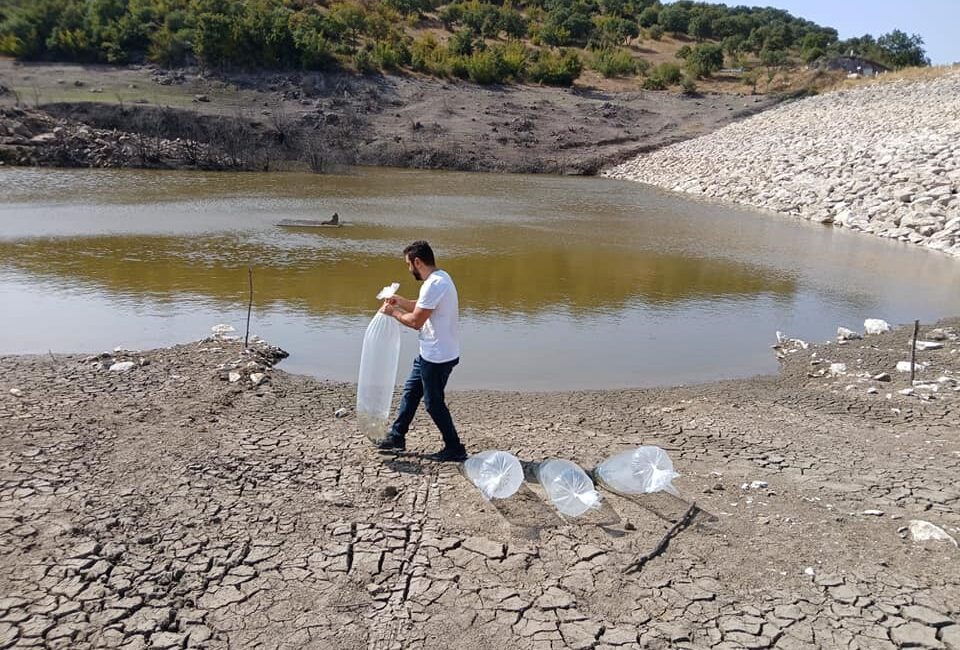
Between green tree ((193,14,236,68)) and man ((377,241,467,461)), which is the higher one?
green tree ((193,14,236,68))

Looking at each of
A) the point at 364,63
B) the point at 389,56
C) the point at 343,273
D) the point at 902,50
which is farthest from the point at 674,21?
the point at 343,273

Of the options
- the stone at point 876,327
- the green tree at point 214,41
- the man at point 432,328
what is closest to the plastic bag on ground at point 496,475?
the man at point 432,328

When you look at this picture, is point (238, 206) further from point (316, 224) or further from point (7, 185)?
point (7, 185)

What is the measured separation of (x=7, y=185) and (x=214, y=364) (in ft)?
66.4

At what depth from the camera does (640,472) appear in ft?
Result: 16.2

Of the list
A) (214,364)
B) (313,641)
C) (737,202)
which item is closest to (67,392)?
(214,364)

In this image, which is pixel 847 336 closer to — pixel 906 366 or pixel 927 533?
pixel 906 366

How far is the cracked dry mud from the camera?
348cm

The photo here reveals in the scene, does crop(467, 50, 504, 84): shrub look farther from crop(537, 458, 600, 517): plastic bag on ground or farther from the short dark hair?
crop(537, 458, 600, 517): plastic bag on ground

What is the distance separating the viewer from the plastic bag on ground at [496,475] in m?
4.73

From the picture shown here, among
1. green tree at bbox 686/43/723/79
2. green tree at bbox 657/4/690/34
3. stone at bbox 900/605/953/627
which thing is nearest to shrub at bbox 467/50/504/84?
green tree at bbox 686/43/723/79

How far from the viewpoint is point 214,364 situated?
725 centimetres

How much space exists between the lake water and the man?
261cm

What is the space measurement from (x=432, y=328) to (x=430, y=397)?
1.65ft
